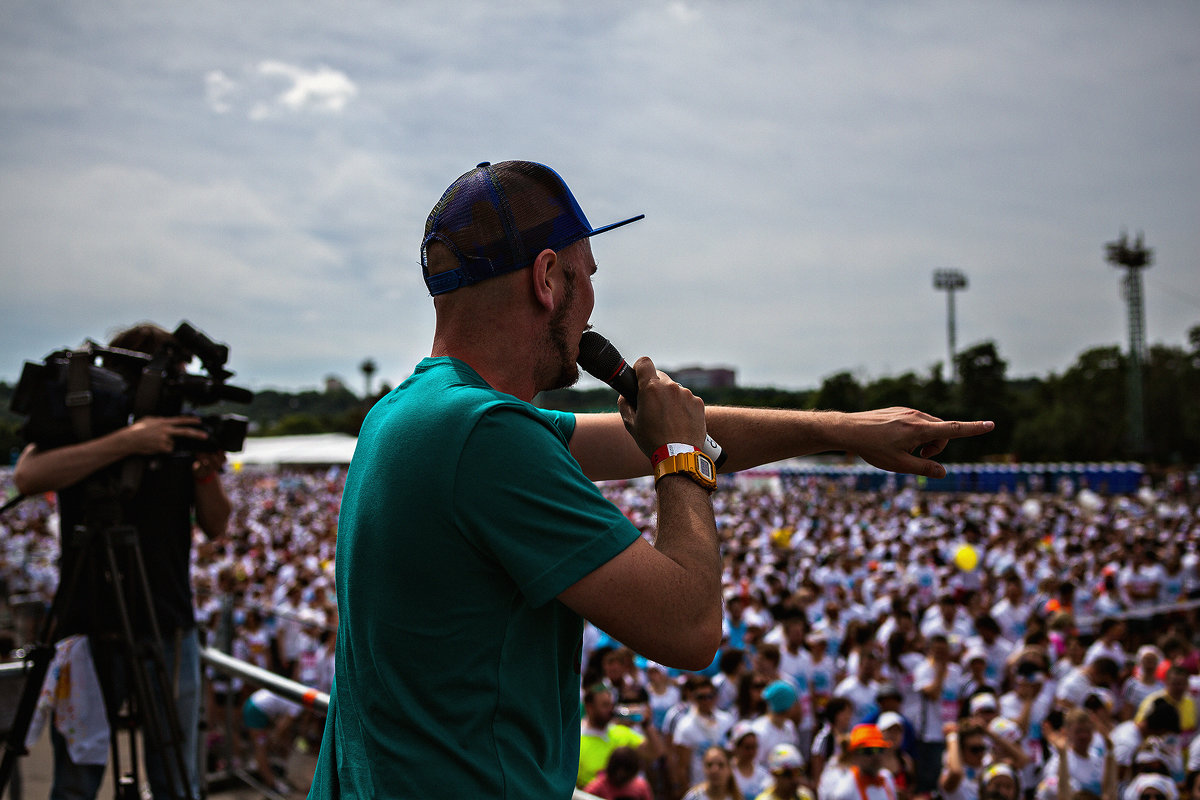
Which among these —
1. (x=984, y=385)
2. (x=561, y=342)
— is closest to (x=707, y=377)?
(x=561, y=342)

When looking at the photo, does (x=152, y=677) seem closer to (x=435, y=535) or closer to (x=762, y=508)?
(x=435, y=535)

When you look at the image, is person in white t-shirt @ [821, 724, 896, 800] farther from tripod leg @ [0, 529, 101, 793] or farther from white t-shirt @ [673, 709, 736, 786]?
tripod leg @ [0, 529, 101, 793]

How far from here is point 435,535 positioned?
1.18 metres

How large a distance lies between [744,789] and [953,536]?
43.1ft

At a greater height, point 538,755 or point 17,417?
point 17,417

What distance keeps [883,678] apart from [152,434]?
760 cm

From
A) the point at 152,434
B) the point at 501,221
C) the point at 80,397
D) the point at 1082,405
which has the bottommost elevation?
the point at 152,434

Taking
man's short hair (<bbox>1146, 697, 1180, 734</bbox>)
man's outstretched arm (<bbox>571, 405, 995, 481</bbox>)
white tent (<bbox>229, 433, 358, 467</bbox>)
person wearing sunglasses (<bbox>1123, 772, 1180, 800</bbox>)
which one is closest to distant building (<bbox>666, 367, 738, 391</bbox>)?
man's outstretched arm (<bbox>571, 405, 995, 481</bbox>)

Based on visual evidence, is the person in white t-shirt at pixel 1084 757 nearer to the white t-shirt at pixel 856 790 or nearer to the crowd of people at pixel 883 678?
the crowd of people at pixel 883 678

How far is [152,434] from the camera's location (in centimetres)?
271

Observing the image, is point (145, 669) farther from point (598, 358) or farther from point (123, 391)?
point (598, 358)

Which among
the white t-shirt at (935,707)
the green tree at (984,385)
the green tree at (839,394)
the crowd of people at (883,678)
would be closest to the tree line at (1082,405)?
the green tree at (984,385)

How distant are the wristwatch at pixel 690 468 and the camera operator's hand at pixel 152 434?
1.96 m

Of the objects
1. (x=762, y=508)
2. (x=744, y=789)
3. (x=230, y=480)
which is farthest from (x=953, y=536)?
(x=230, y=480)
